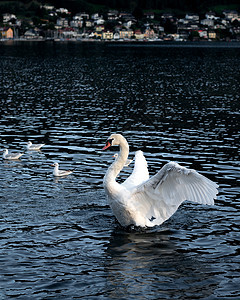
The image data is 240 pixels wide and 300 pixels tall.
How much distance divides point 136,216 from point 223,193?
5.03 metres

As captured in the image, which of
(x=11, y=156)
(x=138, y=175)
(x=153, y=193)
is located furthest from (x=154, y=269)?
(x=11, y=156)

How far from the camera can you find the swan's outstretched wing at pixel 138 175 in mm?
16192

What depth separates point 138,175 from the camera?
55.6ft

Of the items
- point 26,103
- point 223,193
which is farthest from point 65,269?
point 26,103

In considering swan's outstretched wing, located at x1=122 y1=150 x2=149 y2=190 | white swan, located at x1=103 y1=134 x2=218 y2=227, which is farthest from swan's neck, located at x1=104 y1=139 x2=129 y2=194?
swan's outstretched wing, located at x1=122 y1=150 x2=149 y2=190

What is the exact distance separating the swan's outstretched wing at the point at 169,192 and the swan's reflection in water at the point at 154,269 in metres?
0.70

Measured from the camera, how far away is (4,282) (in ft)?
41.2

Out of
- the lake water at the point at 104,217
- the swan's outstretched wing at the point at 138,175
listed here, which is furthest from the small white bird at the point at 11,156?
the swan's outstretched wing at the point at 138,175

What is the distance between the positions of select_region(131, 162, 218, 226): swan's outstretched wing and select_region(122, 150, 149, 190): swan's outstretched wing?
0.63 m

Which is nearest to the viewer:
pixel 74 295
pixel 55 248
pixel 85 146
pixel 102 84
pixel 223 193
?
pixel 74 295

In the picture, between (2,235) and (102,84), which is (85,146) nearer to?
(2,235)

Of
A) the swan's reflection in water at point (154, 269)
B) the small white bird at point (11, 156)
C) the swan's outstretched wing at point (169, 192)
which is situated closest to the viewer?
the swan's reflection in water at point (154, 269)

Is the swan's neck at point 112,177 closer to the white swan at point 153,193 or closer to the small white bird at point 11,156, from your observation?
the white swan at point 153,193

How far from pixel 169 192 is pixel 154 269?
2567mm
